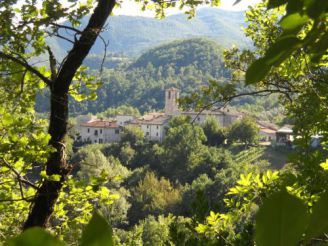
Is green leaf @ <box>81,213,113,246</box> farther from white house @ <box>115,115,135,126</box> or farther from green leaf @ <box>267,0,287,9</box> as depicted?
white house @ <box>115,115,135,126</box>

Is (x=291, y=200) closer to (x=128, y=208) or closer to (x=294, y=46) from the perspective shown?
(x=294, y=46)

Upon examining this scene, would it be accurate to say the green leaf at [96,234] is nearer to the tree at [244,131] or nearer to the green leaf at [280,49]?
the green leaf at [280,49]

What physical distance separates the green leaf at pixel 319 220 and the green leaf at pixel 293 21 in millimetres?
196

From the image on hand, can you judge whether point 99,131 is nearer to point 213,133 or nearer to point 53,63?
point 213,133

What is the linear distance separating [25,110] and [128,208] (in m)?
35.0

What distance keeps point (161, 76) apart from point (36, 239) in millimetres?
115324

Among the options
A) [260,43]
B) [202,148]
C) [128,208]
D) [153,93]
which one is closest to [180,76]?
[153,93]

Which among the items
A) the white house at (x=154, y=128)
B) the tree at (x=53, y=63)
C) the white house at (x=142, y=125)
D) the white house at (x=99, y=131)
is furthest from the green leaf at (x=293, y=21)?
the white house at (x=99, y=131)

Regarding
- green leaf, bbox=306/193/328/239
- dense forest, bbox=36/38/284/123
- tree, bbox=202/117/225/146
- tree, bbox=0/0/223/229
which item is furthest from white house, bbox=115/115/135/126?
green leaf, bbox=306/193/328/239

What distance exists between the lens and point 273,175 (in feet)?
11.3

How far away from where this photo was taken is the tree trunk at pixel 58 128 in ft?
9.64

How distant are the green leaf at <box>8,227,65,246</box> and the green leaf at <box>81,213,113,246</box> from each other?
0.03m

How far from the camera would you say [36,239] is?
0.75 ft

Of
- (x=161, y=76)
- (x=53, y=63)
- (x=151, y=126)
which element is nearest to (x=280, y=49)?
(x=53, y=63)
